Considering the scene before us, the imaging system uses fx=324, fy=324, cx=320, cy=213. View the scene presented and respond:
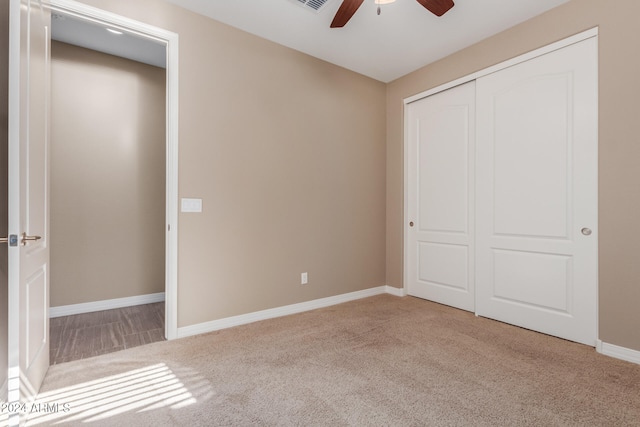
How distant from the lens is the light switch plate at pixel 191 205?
2725 mm

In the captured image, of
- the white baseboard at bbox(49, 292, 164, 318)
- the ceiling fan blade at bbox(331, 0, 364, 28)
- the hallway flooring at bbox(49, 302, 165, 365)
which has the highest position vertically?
the ceiling fan blade at bbox(331, 0, 364, 28)

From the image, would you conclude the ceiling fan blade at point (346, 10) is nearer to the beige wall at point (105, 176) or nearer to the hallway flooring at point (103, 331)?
the beige wall at point (105, 176)

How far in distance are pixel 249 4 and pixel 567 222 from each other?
3.17 metres

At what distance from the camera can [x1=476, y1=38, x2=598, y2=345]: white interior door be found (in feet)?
8.38

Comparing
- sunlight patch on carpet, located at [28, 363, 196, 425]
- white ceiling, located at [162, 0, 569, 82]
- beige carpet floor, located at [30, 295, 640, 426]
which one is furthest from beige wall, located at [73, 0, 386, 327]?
sunlight patch on carpet, located at [28, 363, 196, 425]

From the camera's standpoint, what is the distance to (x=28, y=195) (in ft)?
5.40

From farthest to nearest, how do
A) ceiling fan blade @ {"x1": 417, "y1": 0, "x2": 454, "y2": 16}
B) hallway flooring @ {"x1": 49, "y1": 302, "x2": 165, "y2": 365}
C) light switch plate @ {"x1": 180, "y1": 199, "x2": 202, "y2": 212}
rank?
light switch plate @ {"x1": 180, "y1": 199, "x2": 202, "y2": 212} → hallway flooring @ {"x1": 49, "y1": 302, "x2": 165, "y2": 365} → ceiling fan blade @ {"x1": 417, "y1": 0, "x2": 454, "y2": 16}

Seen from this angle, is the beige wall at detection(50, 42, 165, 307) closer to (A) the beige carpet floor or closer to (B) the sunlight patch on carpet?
(A) the beige carpet floor

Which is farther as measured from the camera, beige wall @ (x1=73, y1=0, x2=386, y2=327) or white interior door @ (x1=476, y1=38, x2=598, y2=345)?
beige wall @ (x1=73, y1=0, x2=386, y2=327)

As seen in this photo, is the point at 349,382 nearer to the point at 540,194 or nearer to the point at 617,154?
the point at 540,194

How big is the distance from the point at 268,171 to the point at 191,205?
82 cm

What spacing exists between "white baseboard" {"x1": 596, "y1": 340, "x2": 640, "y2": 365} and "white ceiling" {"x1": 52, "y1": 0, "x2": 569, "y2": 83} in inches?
107

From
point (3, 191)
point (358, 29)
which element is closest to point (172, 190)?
point (3, 191)

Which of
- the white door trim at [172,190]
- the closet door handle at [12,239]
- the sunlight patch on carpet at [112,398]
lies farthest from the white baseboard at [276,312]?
the closet door handle at [12,239]
